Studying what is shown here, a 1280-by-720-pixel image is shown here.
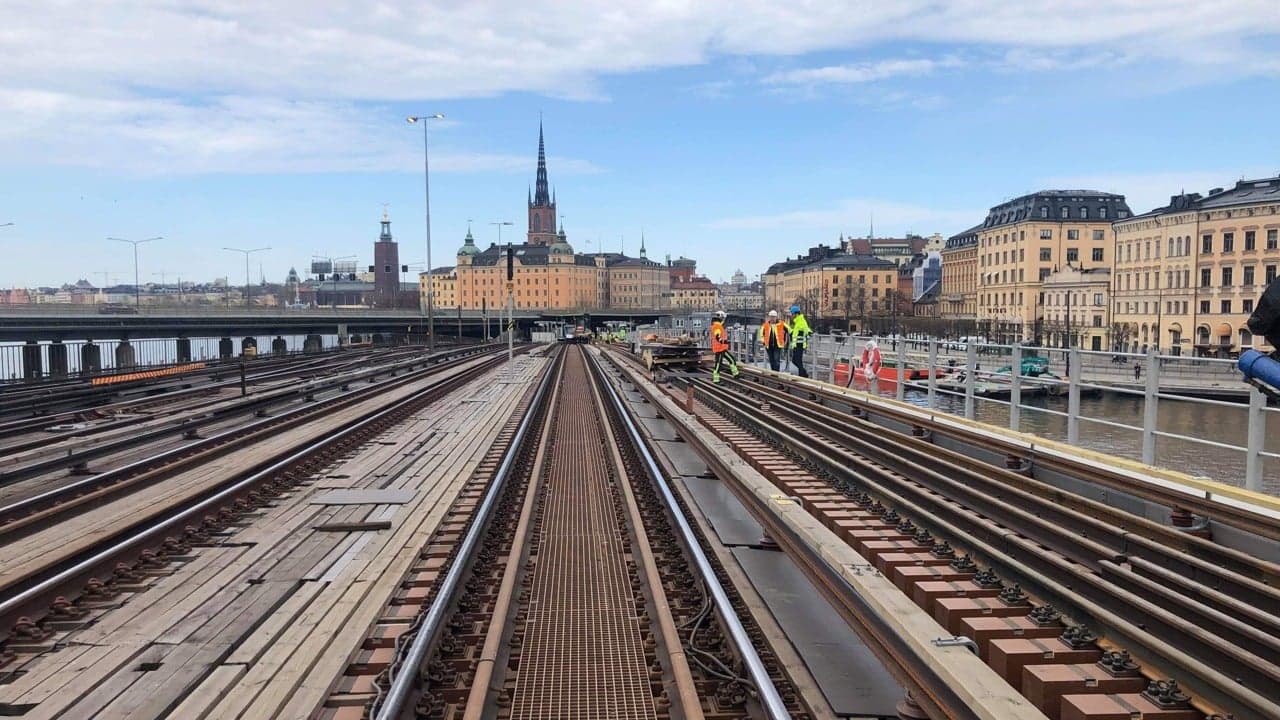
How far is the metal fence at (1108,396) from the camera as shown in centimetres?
809

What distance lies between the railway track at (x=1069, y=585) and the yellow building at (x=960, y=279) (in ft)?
343

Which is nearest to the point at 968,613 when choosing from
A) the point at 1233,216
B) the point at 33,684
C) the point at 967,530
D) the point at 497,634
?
the point at 967,530

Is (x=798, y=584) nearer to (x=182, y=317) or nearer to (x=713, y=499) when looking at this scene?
(x=713, y=499)

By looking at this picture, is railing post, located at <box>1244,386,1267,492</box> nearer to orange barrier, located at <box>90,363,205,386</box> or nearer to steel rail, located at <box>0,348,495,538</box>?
steel rail, located at <box>0,348,495,538</box>

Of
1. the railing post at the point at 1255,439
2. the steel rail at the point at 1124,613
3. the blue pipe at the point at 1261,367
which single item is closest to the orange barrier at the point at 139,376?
the steel rail at the point at 1124,613

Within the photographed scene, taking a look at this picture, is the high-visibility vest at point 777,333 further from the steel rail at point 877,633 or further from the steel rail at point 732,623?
the steel rail at point 877,633

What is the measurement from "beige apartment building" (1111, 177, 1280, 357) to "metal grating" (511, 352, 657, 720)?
55.2 meters

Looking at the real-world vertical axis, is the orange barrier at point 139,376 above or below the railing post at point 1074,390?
below

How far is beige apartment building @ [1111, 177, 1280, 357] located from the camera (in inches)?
2301

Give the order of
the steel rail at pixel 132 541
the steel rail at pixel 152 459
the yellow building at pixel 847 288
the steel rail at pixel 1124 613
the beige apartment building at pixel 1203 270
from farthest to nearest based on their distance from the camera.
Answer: the yellow building at pixel 847 288 < the beige apartment building at pixel 1203 270 < the steel rail at pixel 152 459 < the steel rail at pixel 132 541 < the steel rail at pixel 1124 613

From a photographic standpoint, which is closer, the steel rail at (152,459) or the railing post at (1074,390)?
the railing post at (1074,390)

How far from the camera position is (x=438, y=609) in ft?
19.2

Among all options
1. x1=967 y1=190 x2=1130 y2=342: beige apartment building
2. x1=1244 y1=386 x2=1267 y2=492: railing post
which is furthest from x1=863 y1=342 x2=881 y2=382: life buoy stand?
x1=967 y1=190 x2=1130 y2=342: beige apartment building

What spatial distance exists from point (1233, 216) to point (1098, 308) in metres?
17.6
